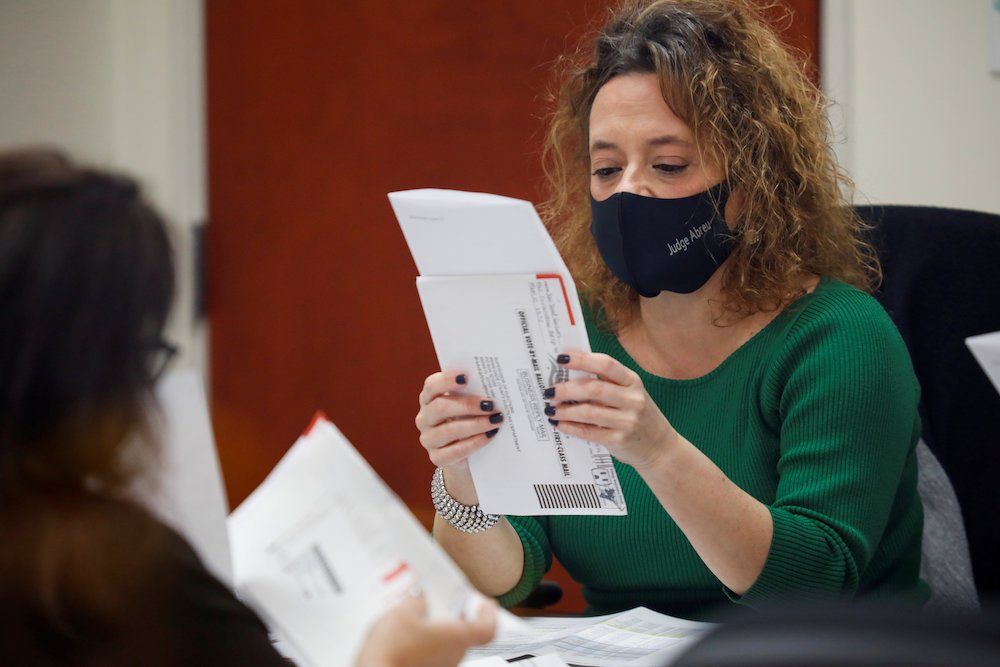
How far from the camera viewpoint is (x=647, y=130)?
144cm

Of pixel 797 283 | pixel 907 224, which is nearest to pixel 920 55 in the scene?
pixel 907 224

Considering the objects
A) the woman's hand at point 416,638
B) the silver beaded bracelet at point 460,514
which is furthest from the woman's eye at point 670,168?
the woman's hand at point 416,638

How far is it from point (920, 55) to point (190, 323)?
1.85m

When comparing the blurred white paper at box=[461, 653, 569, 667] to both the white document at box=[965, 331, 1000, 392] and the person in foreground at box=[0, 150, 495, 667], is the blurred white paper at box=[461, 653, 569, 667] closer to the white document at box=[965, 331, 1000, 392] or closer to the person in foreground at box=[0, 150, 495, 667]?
the person in foreground at box=[0, 150, 495, 667]

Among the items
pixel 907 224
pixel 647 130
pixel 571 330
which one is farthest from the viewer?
pixel 907 224

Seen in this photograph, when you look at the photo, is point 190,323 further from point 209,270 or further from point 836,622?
point 836,622

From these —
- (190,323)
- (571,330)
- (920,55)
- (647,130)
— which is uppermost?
(920,55)

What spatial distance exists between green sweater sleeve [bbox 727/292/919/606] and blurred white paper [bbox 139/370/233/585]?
637 mm

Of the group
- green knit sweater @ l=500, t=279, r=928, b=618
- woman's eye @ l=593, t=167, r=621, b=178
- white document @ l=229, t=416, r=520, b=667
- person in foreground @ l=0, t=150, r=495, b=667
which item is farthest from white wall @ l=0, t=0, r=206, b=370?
person in foreground @ l=0, t=150, r=495, b=667

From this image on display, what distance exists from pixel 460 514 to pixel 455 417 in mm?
226

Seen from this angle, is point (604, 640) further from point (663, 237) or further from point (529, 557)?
point (663, 237)

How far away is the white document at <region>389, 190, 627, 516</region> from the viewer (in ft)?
3.54

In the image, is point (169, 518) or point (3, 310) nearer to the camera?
point (3, 310)

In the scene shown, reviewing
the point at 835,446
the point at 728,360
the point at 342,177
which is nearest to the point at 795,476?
the point at 835,446
